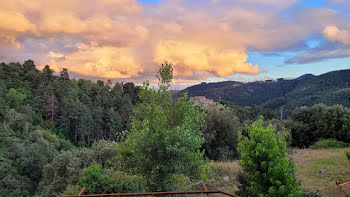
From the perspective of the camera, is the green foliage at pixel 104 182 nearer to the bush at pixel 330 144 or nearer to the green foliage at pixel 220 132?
the green foliage at pixel 220 132

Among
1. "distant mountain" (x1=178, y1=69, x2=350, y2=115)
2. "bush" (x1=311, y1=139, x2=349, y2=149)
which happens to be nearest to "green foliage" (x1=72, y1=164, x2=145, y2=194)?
"bush" (x1=311, y1=139, x2=349, y2=149)

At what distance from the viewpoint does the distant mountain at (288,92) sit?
2581 inches

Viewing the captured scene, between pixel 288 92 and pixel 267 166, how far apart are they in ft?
365

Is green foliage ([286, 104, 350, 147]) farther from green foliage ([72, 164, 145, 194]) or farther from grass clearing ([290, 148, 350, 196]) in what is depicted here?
green foliage ([72, 164, 145, 194])

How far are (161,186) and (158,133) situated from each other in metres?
1.65

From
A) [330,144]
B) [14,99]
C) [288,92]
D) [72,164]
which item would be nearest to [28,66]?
[14,99]

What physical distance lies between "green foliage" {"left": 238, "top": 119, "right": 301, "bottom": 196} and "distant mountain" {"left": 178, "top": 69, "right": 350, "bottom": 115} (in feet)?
198

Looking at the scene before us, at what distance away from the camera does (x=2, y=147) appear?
30.6 meters

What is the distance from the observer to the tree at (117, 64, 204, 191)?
20.1ft

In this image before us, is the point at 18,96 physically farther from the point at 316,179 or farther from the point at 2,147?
the point at 316,179

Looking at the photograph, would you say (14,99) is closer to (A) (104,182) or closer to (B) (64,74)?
(B) (64,74)

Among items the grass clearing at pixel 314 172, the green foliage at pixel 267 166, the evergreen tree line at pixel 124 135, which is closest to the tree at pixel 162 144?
the evergreen tree line at pixel 124 135

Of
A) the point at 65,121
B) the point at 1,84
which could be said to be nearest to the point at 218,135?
the point at 65,121

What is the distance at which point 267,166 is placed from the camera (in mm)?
6469
